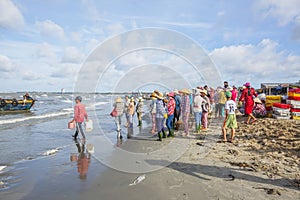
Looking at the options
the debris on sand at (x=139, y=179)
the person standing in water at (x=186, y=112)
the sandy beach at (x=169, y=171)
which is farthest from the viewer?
the person standing in water at (x=186, y=112)

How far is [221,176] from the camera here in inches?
195

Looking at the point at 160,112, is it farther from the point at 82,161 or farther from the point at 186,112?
the point at 82,161

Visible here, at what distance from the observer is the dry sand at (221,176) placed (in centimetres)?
418

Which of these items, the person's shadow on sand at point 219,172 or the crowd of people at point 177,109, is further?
the crowd of people at point 177,109

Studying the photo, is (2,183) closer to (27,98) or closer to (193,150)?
(193,150)

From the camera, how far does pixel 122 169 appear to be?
5.80 m

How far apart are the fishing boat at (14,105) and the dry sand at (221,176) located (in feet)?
90.0

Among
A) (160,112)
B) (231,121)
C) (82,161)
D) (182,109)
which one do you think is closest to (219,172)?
(231,121)

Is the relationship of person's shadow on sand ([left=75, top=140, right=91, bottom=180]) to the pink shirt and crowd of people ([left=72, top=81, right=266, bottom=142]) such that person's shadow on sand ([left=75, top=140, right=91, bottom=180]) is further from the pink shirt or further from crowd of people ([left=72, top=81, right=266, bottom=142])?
the pink shirt

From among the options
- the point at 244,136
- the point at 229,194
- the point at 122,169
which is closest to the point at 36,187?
the point at 122,169

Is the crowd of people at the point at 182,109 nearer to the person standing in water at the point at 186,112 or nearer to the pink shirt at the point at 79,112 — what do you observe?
the person standing in water at the point at 186,112

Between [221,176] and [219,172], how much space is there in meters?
0.25

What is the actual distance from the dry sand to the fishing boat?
27445 millimetres

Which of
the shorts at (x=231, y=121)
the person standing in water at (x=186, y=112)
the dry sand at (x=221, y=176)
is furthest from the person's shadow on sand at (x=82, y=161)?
the shorts at (x=231, y=121)
